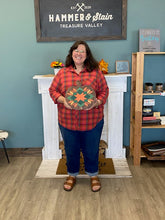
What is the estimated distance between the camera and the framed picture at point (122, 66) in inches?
102

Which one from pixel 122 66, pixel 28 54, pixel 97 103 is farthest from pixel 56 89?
pixel 122 66

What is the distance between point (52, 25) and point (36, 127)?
127cm

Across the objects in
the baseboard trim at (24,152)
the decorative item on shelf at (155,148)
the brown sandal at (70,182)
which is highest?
the decorative item on shelf at (155,148)

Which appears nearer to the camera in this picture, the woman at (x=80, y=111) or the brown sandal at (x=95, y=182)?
the woman at (x=80, y=111)

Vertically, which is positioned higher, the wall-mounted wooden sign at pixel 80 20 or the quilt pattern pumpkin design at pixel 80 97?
the wall-mounted wooden sign at pixel 80 20

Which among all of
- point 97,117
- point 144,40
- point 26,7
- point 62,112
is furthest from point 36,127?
point 144,40

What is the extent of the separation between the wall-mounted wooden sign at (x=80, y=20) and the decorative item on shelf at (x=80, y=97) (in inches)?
37.0

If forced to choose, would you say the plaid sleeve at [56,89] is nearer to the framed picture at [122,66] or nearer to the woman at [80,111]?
the woman at [80,111]

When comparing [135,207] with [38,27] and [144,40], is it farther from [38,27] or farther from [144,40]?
[38,27]

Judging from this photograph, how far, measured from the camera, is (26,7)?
8.21 feet

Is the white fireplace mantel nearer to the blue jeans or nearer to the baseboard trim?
the baseboard trim

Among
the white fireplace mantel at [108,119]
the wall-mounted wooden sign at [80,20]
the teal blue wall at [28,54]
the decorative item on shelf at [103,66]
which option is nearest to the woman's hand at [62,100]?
the white fireplace mantel at [108,119]

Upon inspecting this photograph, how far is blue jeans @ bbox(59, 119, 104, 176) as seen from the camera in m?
2.01

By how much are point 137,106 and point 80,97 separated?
0.88m
